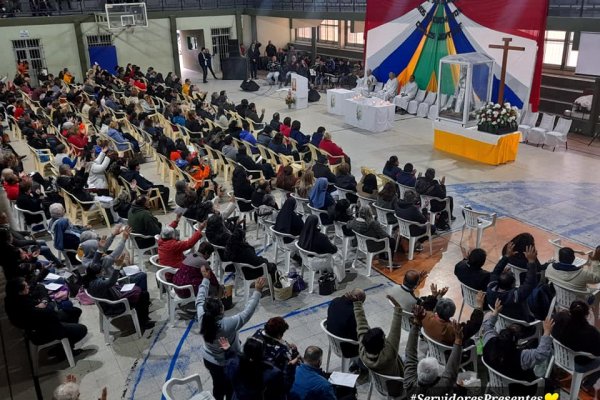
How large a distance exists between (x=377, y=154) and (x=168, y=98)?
708 centimetres

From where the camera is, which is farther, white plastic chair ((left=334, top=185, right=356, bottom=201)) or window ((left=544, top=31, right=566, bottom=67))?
window ((left=544, top=31, right=566, bottom=67))

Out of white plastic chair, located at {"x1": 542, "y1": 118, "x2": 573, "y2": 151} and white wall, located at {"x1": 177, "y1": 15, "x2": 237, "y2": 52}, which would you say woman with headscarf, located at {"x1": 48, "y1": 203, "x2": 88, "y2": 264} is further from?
white wall, located at {"x1": 177, "y1": 15, "x2": 237, "y2": 52}

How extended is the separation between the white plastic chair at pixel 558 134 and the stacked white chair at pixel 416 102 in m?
4.87

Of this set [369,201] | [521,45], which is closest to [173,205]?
[369,201]

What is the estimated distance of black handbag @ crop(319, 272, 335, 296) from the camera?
6.97m

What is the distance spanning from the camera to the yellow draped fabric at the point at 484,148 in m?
11.9

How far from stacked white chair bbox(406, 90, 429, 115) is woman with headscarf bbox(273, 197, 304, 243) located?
11025mm

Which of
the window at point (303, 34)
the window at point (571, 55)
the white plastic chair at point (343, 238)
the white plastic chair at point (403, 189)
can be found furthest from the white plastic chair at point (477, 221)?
the window at point (303, 34)

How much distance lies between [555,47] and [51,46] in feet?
64.0

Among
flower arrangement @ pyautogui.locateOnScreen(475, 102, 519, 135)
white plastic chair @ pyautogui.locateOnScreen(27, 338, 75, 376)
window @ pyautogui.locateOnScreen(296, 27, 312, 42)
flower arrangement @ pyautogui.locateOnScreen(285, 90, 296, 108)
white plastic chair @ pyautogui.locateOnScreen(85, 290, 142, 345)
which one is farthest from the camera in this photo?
window @ pyautogui.locateOnScreen(296, 27, 312, 42)

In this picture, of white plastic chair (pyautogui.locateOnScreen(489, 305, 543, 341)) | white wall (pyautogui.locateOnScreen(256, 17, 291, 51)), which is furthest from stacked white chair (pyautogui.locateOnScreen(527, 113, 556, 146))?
white wall (pyautogui.locateOnScreen(256, 17, 291, 51))

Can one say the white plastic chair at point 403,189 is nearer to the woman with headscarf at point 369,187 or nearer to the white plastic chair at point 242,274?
the woman with headscarf at point 369,187

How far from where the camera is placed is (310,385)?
389 cm

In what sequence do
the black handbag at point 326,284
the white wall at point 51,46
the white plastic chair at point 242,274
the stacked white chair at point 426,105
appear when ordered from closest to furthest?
the white plastic chair at point 242,274 → the black handbag at point 326,284 → the stacked white chair at point 426,105 → the white wall at point 51,46
